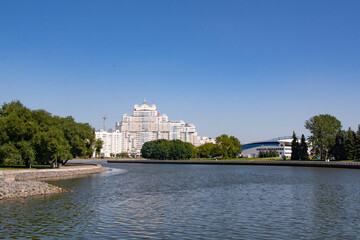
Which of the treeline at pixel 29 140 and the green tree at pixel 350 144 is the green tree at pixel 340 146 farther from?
the treeline at pixel 29 140

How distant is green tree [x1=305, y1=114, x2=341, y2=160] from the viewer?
10834cm

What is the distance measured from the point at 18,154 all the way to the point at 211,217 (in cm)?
4432

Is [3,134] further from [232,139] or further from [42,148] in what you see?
[232,139]

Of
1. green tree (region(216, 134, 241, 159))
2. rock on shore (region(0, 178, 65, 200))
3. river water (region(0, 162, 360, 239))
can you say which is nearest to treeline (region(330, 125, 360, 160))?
green tree (region(216, 134, 241, 159))

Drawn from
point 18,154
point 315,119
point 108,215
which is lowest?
point 108,215

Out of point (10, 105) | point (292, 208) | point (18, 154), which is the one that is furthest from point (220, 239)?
point (10, 105)

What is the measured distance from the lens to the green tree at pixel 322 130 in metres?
108

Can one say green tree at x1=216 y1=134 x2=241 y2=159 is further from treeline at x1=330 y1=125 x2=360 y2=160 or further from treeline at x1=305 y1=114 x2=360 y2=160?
treeline at x1=330 y1=125 x2=360 y2=160

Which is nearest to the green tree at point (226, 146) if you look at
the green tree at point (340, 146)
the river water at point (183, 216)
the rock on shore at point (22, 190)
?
the green tree at point (340, 146)

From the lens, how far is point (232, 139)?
161750 millimetres

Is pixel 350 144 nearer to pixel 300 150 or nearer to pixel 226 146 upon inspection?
pixel 300 150

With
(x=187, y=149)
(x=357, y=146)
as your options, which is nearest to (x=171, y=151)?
(x=187, y=149)

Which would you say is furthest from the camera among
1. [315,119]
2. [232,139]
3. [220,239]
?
[232,139]

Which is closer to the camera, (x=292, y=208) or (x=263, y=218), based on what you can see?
(x=263, y=218)
